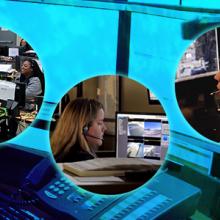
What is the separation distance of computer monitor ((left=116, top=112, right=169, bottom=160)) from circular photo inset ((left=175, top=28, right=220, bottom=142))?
14cm

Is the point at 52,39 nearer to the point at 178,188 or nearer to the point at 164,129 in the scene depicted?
the point at 164,129

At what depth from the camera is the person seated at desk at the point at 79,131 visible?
2119 mm

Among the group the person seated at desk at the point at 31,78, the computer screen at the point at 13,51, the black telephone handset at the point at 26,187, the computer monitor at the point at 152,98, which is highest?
the computer screen at the point at 13,51

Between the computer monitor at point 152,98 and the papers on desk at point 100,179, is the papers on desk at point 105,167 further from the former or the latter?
the computer monitor at point 152,98

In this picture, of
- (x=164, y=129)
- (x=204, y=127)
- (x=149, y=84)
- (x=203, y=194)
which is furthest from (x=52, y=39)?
(x=203, y=194)

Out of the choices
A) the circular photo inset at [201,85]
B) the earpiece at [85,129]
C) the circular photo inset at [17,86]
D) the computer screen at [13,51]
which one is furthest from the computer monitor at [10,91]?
the circular photo inset at [201,85]

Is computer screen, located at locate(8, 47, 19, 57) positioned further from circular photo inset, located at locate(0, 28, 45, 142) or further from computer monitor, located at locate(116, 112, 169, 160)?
computer monitor, located at locate(116, 112, 169, 160)

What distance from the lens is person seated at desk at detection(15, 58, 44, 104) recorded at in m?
2.05

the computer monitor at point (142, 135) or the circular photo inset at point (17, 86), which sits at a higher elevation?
the circular photo inset at point (17, 86)

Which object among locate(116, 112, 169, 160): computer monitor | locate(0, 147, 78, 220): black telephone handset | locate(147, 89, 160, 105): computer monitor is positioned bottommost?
locate(0, 147, 78, 220): black telephone handset

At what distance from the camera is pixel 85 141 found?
2.17 m

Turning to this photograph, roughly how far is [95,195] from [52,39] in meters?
0.72

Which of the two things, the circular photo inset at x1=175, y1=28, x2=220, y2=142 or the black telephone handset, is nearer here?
the black telephone handset

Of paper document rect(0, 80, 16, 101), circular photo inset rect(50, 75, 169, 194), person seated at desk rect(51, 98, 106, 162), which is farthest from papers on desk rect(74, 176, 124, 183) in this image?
paper document rect(0, 80, 16, 101)
